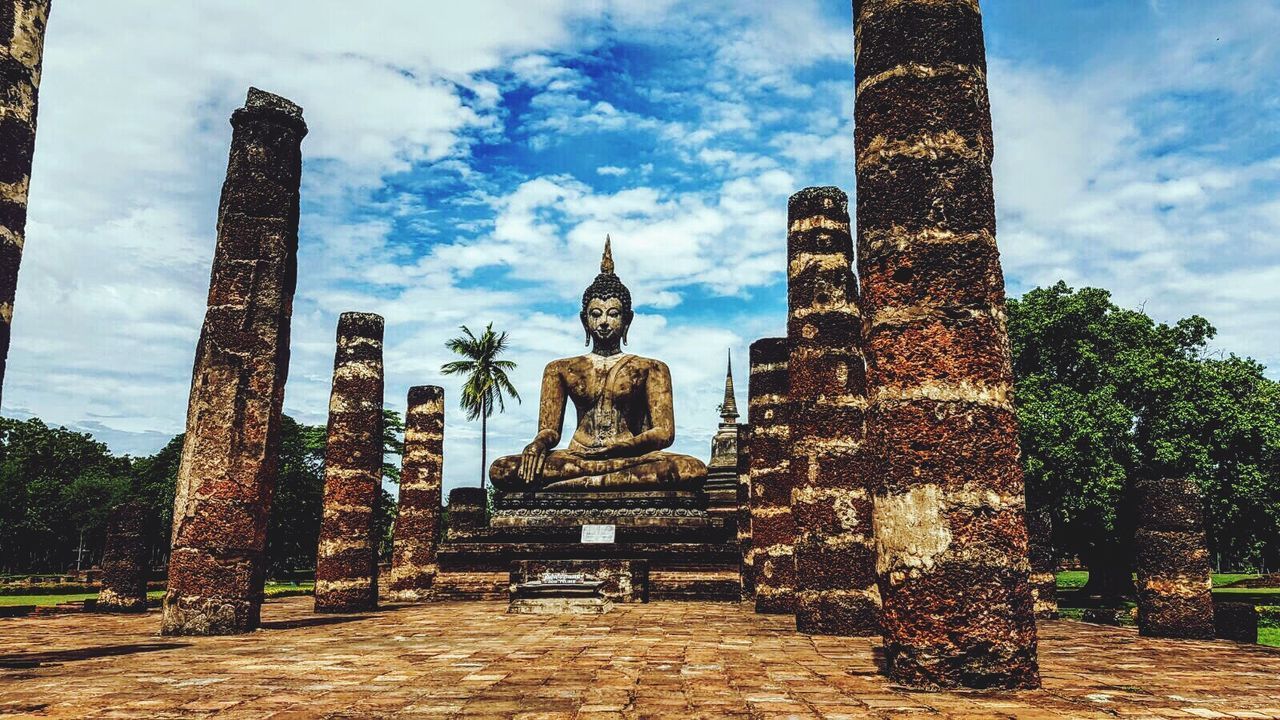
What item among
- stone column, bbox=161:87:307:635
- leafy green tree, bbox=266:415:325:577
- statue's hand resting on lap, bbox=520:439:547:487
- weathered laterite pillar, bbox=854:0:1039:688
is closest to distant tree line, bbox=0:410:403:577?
leafy green tree, bbox=266:415:325:577

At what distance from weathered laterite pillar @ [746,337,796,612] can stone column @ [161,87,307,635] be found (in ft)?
20.7

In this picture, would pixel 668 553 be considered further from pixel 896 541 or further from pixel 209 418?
pixel 896 541

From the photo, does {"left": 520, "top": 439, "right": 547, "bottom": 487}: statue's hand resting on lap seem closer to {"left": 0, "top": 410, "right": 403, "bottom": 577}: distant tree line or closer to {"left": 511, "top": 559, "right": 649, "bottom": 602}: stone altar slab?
{"left": 511, "top": 559, "right": 649, "bottom": 602}: stone altar slab

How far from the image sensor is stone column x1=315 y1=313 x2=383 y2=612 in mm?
12266

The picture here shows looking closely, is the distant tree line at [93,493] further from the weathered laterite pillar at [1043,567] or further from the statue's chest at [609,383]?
the weathered laterite pillar at [1043,567]

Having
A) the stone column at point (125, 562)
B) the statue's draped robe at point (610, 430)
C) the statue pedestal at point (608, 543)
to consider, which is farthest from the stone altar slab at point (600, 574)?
the stone column at point (125, 562)

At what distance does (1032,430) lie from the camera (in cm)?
2181

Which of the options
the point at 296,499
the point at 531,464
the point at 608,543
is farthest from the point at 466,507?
the point at 296,499

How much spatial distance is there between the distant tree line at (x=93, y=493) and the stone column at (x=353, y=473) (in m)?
21.5

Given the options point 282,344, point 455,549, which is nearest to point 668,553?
point 455,549

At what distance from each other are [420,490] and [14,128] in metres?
11.9

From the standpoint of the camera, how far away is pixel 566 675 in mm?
5598

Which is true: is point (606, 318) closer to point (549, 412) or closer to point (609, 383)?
point (609, 383)

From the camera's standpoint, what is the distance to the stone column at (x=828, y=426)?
29.0 feet
